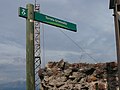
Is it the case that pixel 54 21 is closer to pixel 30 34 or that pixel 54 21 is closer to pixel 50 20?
pixel 50 20

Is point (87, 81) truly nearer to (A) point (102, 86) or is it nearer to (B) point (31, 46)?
(A) point (102, 86)

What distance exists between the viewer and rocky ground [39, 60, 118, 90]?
7.41 m

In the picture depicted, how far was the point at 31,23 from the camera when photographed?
612 centimetres

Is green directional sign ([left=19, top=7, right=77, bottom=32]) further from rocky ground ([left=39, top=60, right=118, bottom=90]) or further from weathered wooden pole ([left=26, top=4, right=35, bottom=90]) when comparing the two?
rocky ground ([left=39, top=60, right=118, bottom=90])

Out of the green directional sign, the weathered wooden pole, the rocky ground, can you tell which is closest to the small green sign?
the green directional sign

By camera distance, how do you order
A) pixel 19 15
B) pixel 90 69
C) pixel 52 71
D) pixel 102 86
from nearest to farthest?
pixel 19 15, pixel 102 86, pixel 90 69, pixel 52 71

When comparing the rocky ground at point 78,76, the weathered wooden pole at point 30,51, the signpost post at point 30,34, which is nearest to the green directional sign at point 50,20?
the signpost post at point 30,34

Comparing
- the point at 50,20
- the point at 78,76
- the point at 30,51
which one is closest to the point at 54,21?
the point at 50,20

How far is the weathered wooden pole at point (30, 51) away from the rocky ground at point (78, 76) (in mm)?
2075

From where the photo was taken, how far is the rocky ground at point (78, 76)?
24.3 feet

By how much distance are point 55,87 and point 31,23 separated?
8.60 ft

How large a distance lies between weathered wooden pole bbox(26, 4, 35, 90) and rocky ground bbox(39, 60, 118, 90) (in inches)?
81.7

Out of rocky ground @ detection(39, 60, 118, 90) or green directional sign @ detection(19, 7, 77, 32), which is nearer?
green directional sign @ detection(19, 7, 77, 32)

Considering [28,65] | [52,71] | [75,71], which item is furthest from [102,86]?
[28,65]
